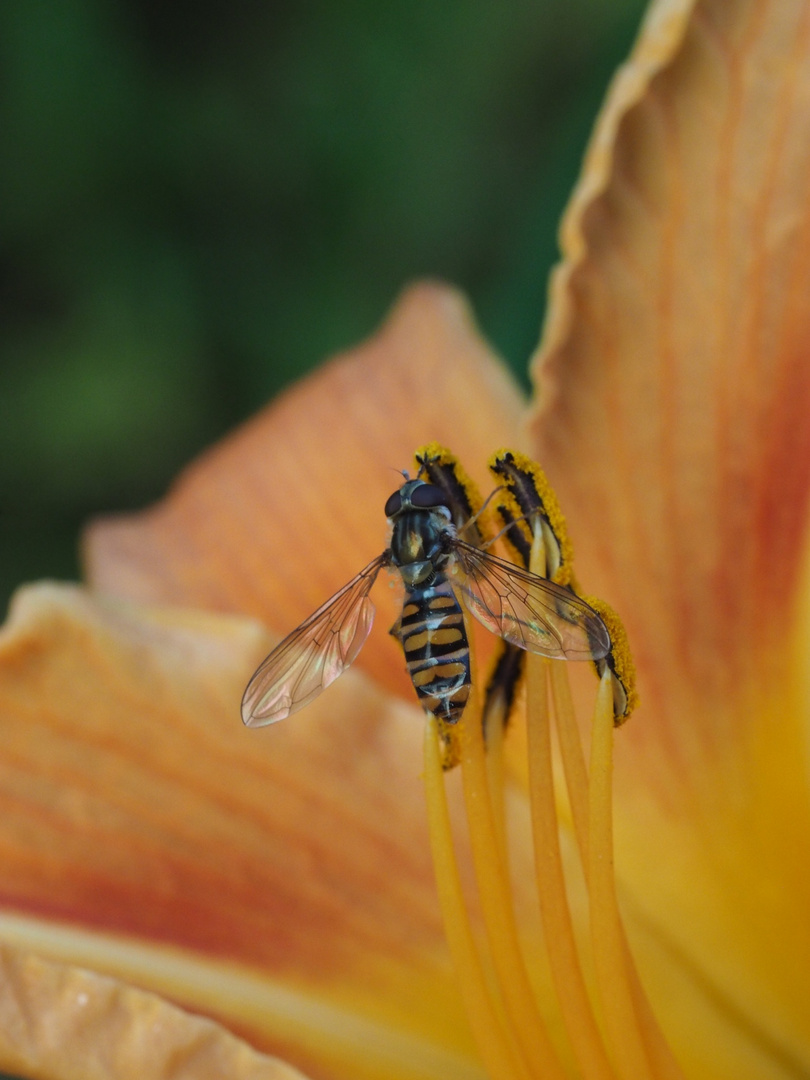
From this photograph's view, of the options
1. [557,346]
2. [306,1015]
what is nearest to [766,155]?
[557,346]

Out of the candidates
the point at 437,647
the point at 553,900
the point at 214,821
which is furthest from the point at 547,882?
the point at 214,821

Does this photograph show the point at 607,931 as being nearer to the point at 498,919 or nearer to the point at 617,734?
the point at 498,919

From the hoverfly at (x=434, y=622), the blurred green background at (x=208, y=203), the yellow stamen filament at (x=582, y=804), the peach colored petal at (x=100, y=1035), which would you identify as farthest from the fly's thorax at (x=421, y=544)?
the blurred green background at (x=208, y=203)

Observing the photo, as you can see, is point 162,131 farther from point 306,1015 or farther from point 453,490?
point 306,1015

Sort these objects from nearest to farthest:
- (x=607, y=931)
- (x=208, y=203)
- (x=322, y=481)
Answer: (x=607, y=931) → (x=322, y=481) → (x=208, y=203)

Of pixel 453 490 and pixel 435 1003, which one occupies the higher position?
pixel 453 490

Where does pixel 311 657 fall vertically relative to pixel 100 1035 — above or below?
above
